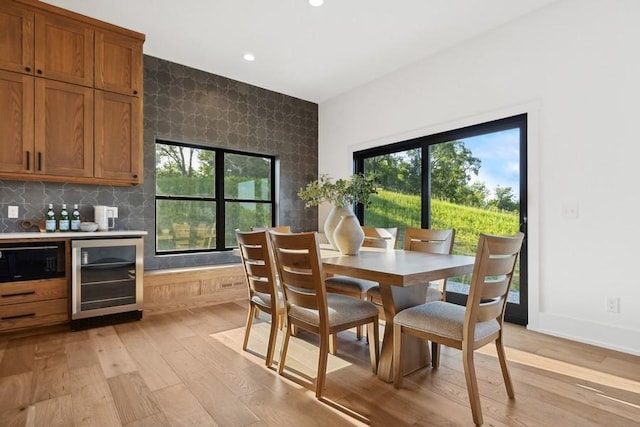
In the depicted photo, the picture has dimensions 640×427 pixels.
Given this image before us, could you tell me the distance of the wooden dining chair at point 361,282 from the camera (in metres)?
2.68

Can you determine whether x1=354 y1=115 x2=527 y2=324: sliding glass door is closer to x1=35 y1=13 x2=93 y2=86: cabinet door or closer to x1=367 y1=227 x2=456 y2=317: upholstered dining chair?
x1=367 y1=227 x2=456 y2=317: upholstered dining chair

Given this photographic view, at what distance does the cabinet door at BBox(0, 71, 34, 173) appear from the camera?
2889 millimetres

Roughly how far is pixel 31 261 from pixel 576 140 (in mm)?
4542

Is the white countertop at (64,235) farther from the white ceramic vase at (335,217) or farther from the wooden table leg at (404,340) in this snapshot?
the wooden table leg at (404,340)

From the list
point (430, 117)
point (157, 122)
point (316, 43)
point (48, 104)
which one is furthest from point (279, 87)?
point (48, 104)

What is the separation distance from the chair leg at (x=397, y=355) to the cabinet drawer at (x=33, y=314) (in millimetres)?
2809

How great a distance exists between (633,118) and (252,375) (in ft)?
10.5

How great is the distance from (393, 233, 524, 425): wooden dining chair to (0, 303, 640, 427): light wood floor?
189mm

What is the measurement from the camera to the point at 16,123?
294cm

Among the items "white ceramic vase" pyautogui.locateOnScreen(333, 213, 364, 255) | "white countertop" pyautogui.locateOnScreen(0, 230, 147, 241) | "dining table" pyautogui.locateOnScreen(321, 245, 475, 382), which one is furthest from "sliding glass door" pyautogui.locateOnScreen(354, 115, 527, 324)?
"white countertop" pyautogui.locateOnScreen(0, 230, 147, 241)

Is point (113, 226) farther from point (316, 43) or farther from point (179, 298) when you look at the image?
point (316, 43)

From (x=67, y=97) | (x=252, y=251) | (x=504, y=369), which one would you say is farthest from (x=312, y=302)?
(x=67, y=97)

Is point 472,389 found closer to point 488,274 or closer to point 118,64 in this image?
point 488,274

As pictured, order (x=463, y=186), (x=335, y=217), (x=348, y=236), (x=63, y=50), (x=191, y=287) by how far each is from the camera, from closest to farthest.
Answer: (x=348, y=236) → (x=335, y=217) → (x=63, y=50) → (x=463, y=186) → (x=191, y=287)
